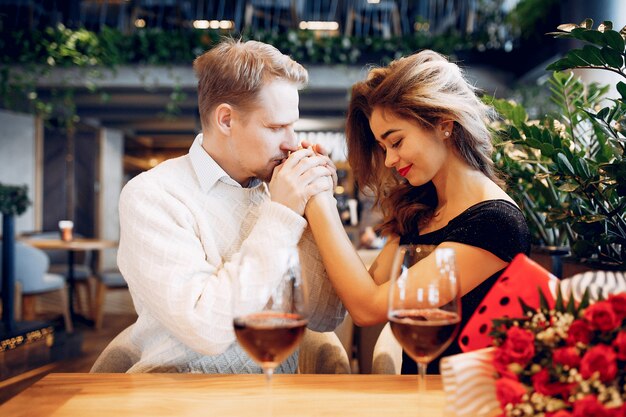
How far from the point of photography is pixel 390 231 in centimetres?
181

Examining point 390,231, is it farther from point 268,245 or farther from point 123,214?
point 123,214

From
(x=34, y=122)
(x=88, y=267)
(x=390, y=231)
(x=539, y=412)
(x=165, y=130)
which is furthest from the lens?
(x=165, y=130)

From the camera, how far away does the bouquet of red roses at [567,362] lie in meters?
0.61

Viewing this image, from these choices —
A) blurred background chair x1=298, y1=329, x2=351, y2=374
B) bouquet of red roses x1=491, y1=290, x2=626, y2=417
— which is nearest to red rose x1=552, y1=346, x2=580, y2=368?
bouquet of red roses x1=491, y1=290, x2=626, y2=417

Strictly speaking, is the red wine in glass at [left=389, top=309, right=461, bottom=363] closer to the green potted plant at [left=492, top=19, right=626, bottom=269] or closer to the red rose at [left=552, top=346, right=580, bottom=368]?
the red rose at [left=552, top=346, right=580, bottom=368]

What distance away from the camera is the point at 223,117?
5.05 feet

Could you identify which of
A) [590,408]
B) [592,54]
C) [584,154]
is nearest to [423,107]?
[592,54]

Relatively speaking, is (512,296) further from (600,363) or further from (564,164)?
(564,164)

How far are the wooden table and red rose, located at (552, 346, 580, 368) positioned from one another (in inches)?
11.0

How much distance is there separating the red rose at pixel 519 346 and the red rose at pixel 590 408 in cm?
7

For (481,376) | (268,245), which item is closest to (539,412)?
(481,376)

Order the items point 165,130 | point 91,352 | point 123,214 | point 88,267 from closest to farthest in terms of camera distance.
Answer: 1. point 123,214
2. point 91,352
3. point 88,267
4. point 165,130

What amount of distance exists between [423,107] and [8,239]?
4.09 meters

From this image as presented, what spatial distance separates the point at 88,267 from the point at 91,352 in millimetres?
1731
